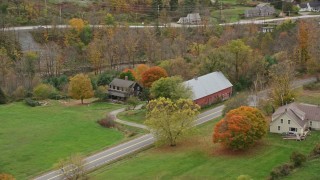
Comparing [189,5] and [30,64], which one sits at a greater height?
[189,5]

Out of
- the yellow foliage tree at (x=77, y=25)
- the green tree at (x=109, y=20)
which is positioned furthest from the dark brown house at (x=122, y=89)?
the green tree at (x=109, y=20)

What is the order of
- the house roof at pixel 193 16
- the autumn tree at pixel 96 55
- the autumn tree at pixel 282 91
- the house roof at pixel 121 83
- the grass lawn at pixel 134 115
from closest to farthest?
the autumn tree at pixel 282 91
the grass lawn at pixel 134 115
the house roof at pixel 121 83
the autumn tree at pixel 96 55
the house roof at pixel 193 16

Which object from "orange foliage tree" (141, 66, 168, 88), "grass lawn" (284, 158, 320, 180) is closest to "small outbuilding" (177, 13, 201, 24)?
"orange foliage tree" (141, 66, 168, 88)

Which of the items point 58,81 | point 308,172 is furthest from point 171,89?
point 58,81

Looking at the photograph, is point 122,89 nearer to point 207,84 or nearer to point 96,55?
point 207,84

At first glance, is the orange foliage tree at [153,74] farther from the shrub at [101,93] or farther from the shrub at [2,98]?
the shrub at [2,98]

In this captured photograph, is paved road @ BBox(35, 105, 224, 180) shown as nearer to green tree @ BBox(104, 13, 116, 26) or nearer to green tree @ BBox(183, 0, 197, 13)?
green tree @ BBox(104, 13, 116, 26)
